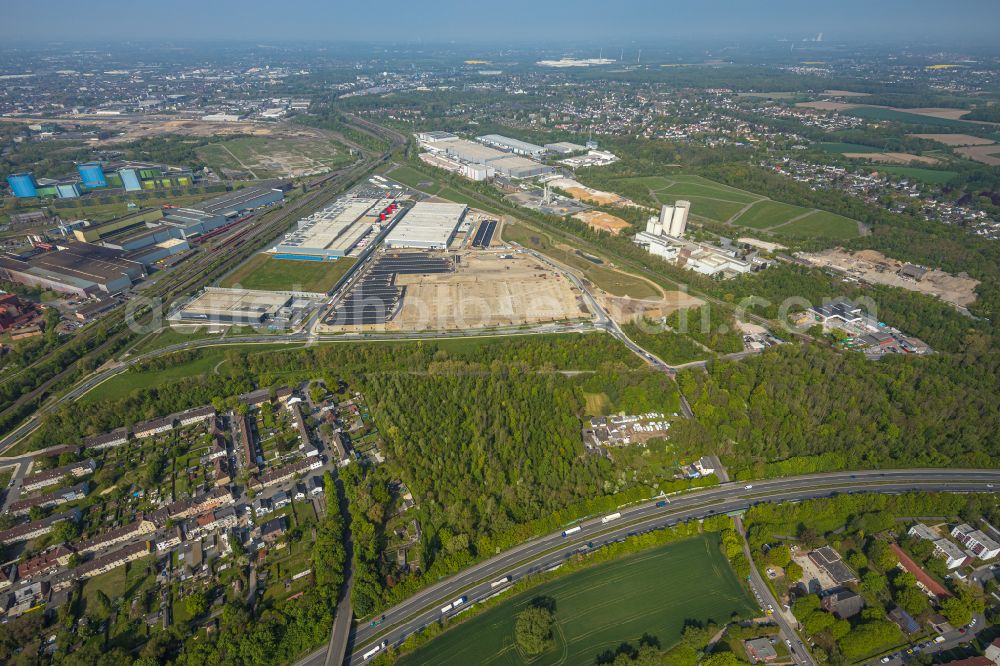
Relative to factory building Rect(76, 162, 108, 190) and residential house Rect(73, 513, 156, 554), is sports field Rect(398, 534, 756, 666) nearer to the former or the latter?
residential house Rect(73, 513, 156, 554)

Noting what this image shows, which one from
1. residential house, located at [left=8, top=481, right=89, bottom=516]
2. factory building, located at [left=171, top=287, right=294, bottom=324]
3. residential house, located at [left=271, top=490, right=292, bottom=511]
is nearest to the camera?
residential house, located at [left=8, top=481, right=89, bottom=516]

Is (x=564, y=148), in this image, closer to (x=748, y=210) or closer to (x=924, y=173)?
(x=748, y=210)

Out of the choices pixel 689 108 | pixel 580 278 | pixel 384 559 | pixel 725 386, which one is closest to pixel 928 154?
pixel 689 108

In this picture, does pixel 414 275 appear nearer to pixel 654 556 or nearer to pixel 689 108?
pixel 654 556

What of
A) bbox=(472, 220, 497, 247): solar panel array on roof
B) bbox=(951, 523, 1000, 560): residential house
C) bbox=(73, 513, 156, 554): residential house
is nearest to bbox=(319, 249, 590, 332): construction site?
bbox=(472, 220, 497, 247): solar panel array on roof

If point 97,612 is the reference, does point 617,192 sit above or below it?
above

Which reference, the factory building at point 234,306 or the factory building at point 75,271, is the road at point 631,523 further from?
the factory building at point 75,271

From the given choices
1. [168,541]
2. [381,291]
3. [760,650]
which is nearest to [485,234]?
[381,291]
